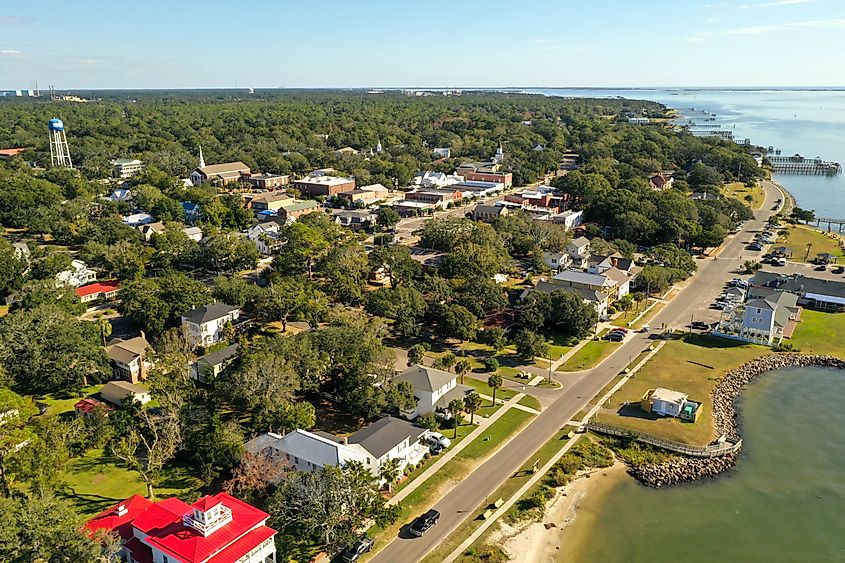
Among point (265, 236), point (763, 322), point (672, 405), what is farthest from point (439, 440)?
point (265, 236)

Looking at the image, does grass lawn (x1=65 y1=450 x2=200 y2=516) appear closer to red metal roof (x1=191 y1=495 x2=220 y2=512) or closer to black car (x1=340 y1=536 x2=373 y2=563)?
red metal roof (x1=191 y1=495 x2=220 y2=512)

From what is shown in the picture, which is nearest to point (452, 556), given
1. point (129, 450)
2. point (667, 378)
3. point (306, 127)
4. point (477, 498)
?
point (477, 498)

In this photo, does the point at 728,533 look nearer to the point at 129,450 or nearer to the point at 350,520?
the point at 350,520

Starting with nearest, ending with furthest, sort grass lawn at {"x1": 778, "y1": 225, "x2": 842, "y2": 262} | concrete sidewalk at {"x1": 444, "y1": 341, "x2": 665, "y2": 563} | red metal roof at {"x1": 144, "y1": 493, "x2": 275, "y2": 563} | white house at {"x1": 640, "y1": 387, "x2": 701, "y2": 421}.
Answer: red metal roof at {"x1": 144, "y1": 493, "x2": 275, "y2": 563}
concrete sidewalk at {"x1": 444, "y1": 341, "x2": 665, "y2": 563}
white house at {"x1": 640, "y1": 387, "x2": 701, "y2": 421}
grass lawn at {"x1": 778, "y1": 225, "x2": 842, "y2": 262}

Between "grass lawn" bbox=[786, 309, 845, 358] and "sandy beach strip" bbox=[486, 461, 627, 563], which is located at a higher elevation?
"grass lawn" bbox=[786, 309, 845, 358]

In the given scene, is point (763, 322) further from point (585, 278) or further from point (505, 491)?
point (505, 491)

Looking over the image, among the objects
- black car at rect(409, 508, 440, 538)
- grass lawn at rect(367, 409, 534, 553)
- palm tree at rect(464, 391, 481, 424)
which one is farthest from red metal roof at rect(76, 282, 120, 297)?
black car at rect(409, 508, 440, 538)

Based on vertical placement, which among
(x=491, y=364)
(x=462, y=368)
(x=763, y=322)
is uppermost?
(x=763, y=322)
